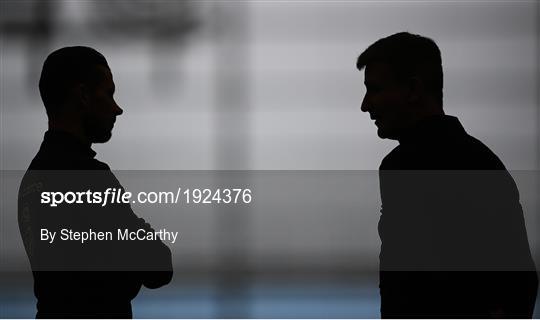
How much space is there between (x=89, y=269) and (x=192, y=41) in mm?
1341

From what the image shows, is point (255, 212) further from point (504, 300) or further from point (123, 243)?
point (504, 300)

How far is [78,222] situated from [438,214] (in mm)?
897

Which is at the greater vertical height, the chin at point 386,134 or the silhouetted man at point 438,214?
the chin at point 386,134

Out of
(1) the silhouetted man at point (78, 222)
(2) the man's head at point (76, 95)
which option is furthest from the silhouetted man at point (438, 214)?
(2) the man's head at point (76, 95)

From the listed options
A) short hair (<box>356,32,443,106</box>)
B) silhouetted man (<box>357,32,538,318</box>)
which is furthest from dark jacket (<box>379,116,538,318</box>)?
short hair (<box>356,32,443,106</box>)

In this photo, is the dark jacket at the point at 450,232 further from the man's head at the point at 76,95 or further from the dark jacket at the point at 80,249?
the man's head at the point at 76,95

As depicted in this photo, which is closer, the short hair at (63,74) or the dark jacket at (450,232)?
the dark jacket at (450,232)

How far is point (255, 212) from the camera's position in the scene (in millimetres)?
2775

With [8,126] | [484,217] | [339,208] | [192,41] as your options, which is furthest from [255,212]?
[484,217]

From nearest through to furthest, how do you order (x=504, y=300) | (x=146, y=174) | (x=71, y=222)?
(x=504, y=300), (x=71, y=222), (x=146, y=174)

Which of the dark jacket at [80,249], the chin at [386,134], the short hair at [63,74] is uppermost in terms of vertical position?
the short hair at [63,74]

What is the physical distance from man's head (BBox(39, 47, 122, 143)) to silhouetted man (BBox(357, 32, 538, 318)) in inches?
27.3

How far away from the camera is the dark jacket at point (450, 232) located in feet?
5.19

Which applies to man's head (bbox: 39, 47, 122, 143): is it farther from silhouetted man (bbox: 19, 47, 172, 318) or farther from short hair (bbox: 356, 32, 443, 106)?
short hair (bbox: 356, 32, 443, 106)
